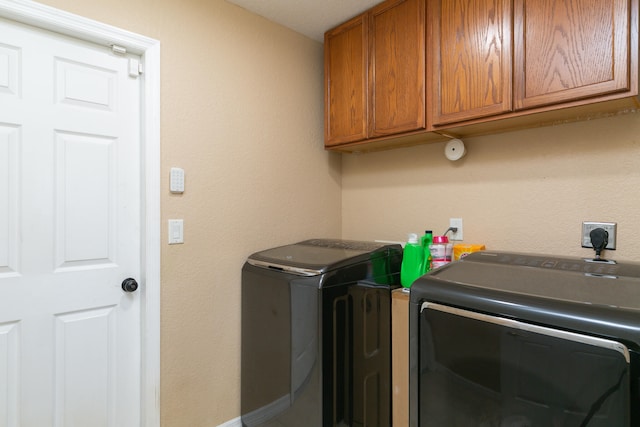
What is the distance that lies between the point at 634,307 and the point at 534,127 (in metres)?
1.10

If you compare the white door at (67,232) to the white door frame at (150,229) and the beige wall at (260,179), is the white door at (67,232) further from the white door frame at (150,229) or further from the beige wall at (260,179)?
the beige wall at (260,179)

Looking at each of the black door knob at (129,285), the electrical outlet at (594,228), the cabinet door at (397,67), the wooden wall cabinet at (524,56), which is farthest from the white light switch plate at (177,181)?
the electrical outlet at (594,228)

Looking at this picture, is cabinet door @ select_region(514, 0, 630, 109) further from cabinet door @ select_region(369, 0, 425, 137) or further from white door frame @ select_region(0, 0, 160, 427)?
white door frame @ select_region(0, 0, 160, 427)

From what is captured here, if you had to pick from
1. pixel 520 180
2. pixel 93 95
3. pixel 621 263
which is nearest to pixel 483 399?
pixel 621 263

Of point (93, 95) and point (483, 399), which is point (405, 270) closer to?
point (483, 399)

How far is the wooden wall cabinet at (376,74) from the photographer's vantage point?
179 centimetres

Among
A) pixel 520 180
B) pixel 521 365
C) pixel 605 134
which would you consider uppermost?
pixel 605 134

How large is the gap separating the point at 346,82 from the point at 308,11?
45 cm

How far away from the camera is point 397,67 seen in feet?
6.12

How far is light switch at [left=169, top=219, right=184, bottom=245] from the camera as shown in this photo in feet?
5.65

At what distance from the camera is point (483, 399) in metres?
1.02

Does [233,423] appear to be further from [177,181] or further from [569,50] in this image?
[569,50]

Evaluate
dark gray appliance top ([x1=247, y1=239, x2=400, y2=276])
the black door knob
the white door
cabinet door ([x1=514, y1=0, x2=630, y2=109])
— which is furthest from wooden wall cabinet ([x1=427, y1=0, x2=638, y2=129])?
the black door knob

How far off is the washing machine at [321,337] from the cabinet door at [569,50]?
3.27 ft
